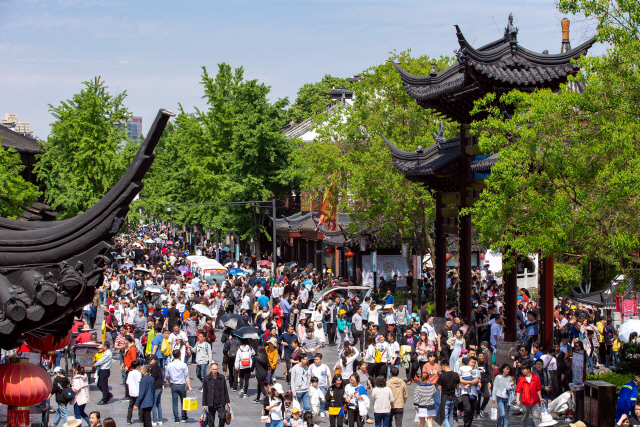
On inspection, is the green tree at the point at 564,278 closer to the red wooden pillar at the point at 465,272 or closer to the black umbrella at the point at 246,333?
the red wooden pillar at the point at 465,272

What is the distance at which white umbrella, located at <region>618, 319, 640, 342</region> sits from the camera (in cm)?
2016

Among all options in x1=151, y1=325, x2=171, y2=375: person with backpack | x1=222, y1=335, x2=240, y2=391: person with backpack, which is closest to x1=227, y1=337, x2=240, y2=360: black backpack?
x1=222, y1=335, x2=240, y2=391: person with backpack

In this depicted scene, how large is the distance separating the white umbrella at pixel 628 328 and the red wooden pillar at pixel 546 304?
6.23 ft

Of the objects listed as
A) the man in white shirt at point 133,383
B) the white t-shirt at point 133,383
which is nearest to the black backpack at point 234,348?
the man in white shirt at point 133,383

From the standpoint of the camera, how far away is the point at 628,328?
20250 mm

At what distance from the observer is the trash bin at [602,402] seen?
1370cm

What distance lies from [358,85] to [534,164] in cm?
1872

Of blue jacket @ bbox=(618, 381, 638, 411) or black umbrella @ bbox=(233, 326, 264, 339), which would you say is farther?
black umbrella @ bbox=(233, 326, 264, 339)

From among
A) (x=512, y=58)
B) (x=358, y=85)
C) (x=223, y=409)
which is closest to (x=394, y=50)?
(x=358, y=85)

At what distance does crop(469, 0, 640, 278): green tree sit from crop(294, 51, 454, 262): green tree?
46.5ft

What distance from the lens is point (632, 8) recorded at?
1304cm

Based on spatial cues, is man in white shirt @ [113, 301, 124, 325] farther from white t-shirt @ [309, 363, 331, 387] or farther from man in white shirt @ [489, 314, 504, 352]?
man in white shirt @ [489, 314, 504, 352]

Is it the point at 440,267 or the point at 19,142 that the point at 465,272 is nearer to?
the point at 440,267

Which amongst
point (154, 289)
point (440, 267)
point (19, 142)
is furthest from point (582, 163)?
point (19, 142)
